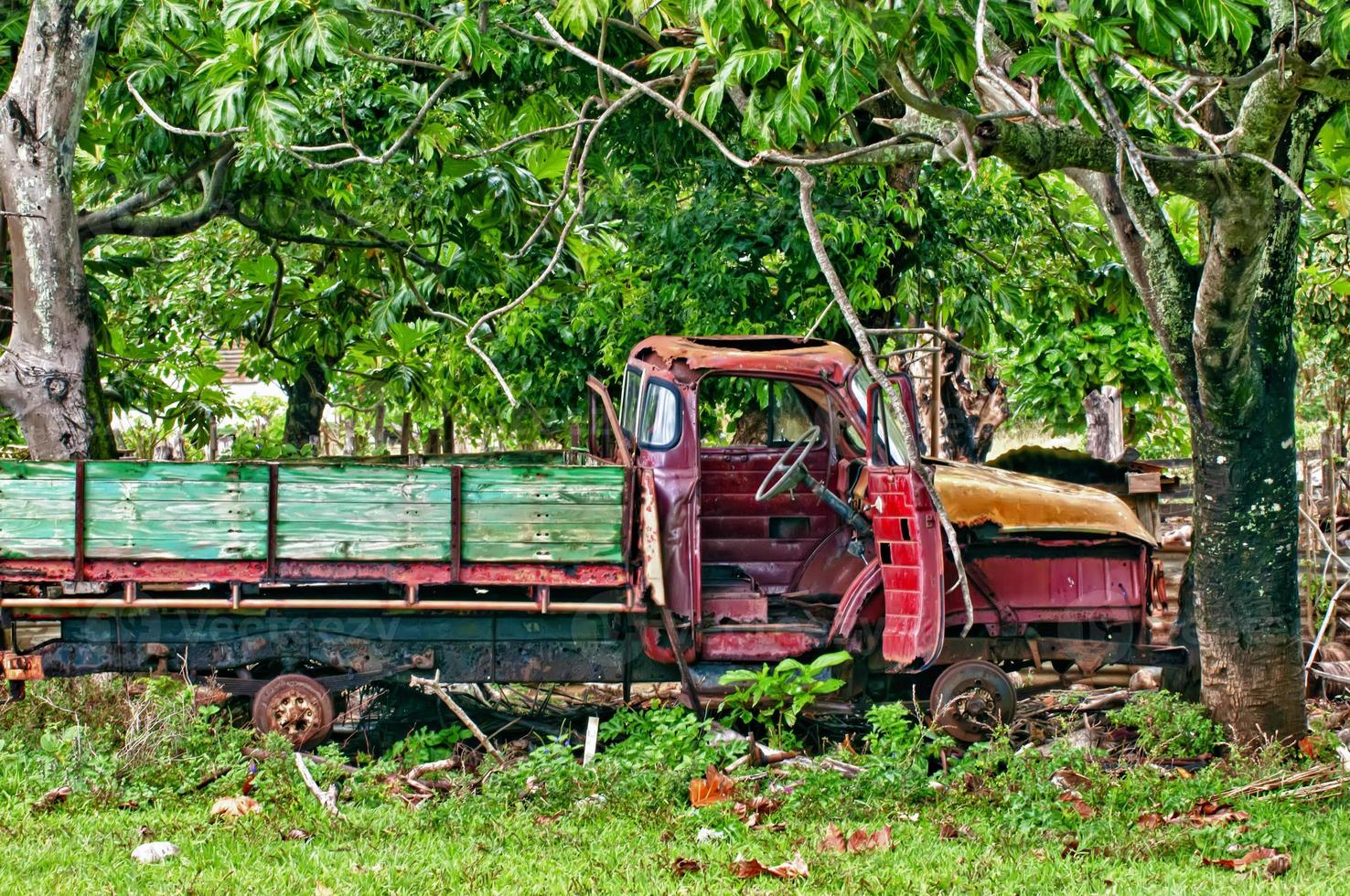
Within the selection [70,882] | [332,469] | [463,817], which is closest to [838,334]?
[332,469]

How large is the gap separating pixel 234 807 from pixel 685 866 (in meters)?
2.28

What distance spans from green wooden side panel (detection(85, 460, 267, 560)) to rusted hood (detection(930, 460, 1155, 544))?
4.14 m

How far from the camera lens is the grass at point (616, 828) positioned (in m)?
5.28

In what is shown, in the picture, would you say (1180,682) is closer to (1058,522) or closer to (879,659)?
(1058,522)

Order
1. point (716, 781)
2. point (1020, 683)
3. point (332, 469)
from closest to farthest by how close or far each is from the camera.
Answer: point (716, 781) < point (332, 469) < point (1020, 683)

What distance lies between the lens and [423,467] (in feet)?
25.4

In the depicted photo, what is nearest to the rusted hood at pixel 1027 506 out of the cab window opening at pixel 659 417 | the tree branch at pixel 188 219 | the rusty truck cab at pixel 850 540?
the rusty truck cab at pixel 850 540

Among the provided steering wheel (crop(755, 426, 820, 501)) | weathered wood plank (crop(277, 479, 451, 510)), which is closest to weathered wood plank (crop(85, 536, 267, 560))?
weathered wood plank (crop(277, 479, 451, 510))

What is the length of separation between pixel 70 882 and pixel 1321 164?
27.2ft

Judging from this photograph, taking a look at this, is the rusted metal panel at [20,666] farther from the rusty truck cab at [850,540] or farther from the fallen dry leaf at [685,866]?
the fallen dry leaf at [685,866]

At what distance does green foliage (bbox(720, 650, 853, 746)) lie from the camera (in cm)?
768

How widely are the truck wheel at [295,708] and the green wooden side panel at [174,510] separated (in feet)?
2.67

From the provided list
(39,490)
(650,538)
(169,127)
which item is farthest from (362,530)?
(169,127)

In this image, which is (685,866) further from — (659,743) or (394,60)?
(394,60)
